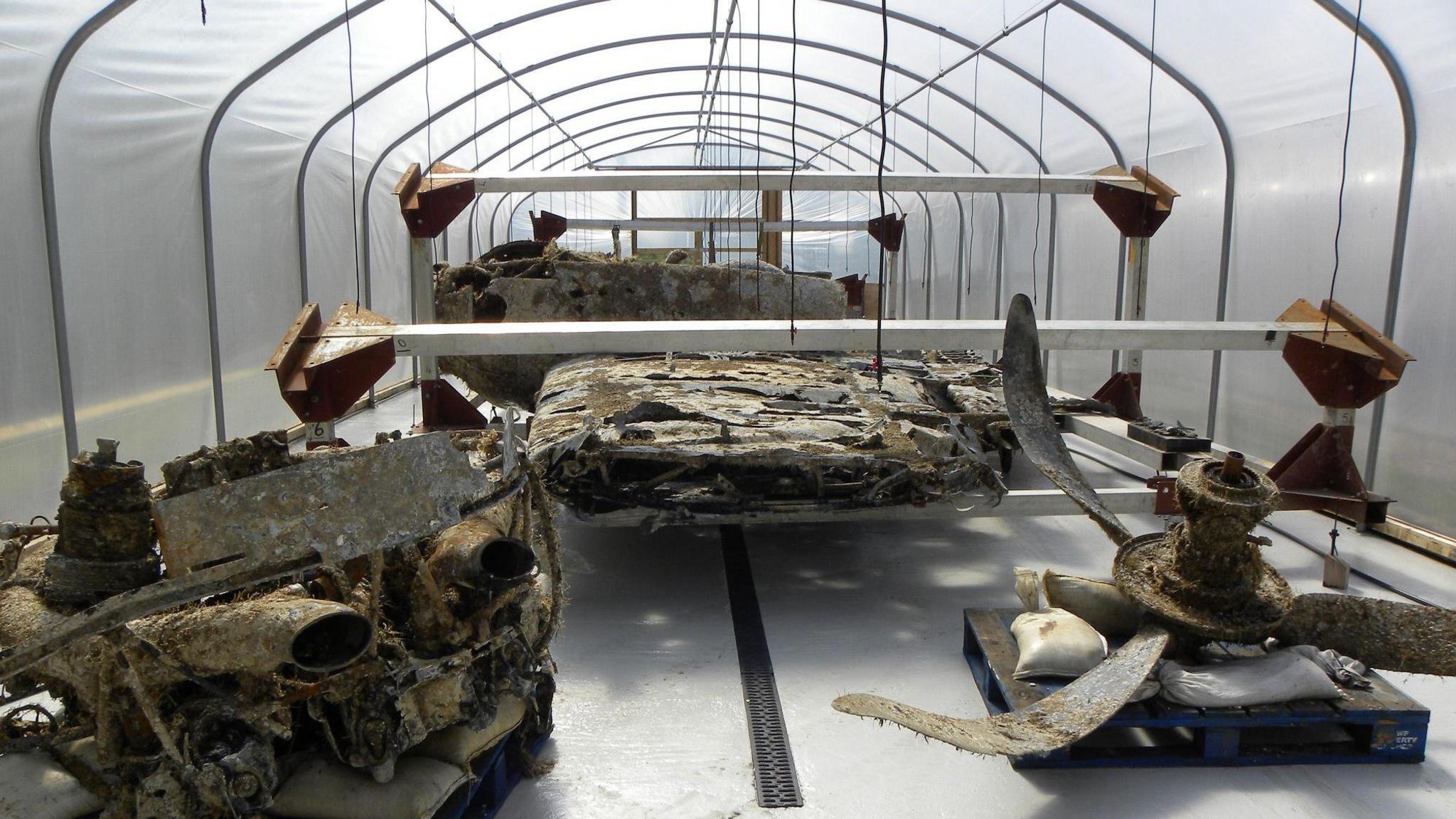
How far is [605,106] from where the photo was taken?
14.5m

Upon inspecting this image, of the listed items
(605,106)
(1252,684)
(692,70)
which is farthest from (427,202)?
(605,106)

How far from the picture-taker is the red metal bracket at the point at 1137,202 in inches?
293

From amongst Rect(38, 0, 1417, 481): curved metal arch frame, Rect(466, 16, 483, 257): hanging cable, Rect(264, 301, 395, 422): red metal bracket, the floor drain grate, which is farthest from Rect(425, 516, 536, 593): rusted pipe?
Rect(466, 16, 483, 257): hanging cable

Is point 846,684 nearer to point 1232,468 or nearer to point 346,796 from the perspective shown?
point 1232,468

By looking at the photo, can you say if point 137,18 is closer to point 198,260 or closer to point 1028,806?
point 198,260

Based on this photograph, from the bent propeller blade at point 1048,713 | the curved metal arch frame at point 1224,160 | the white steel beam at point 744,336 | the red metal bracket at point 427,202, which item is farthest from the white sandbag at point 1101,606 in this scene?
the red metal bracket at point 427,202

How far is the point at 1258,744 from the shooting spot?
12.6 feet

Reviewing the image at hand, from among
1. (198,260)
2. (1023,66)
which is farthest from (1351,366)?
(198,260)

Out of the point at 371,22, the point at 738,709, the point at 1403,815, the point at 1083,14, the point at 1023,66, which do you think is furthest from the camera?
the point at 1023,66

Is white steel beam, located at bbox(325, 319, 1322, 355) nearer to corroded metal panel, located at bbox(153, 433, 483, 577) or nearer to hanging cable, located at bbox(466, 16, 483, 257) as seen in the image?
corroded metal panel, located at bbox(153, 433, 483, 577)

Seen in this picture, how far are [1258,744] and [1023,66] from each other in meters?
8.02

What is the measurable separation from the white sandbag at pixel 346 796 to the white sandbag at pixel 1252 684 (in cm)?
292

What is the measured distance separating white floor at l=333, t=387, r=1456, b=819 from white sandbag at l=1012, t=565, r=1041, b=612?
448mm

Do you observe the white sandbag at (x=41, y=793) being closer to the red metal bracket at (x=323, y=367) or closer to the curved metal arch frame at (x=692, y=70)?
the red metal bracket at (x=323, y=367)
